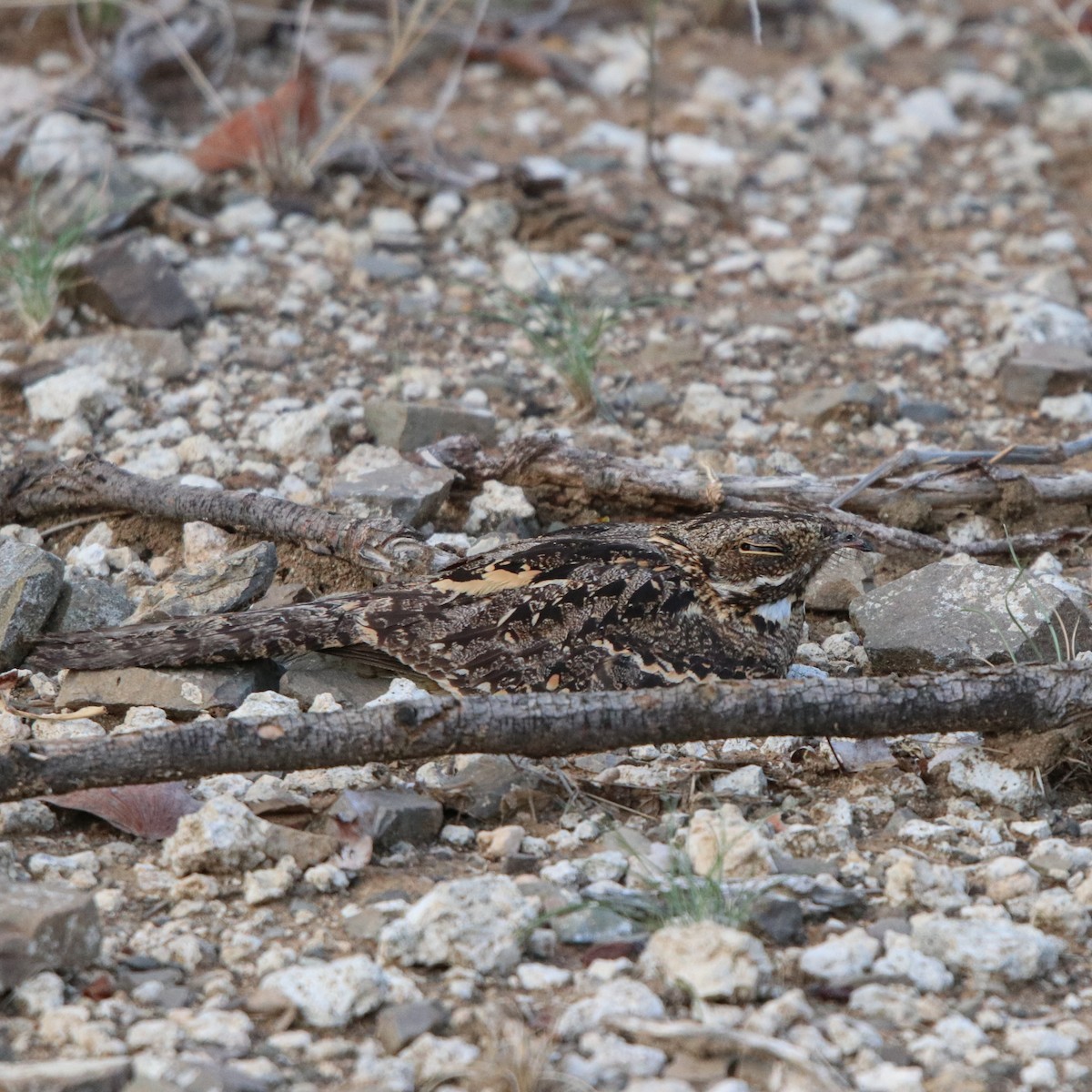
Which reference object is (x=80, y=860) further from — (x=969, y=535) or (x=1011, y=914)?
(x=969, y=535)

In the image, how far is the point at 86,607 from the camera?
3701 mm

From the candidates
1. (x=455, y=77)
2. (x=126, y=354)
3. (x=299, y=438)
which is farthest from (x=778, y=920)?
(x=455, y=77)

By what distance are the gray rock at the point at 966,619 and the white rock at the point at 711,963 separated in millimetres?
1267

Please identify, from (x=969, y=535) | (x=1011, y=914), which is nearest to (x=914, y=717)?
(x=1011, y=914)

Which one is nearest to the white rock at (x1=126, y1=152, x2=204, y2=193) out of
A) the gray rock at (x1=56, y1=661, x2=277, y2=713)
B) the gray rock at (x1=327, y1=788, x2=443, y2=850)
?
the gray rock at (x1=56, y1=661, x2=277, y2=713)

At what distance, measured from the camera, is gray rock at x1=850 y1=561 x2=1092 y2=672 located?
3.47 m

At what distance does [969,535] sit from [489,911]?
88.5 inches

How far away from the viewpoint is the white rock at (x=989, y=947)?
2.42 metres

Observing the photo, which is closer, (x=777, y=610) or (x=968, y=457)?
(x=777, y=610)

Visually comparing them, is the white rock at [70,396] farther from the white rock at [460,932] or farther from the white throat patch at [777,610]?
the white rock at [460,932]

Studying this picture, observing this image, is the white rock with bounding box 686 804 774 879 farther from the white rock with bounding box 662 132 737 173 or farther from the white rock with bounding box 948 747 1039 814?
the white rock with bounding box 662 132 737 173

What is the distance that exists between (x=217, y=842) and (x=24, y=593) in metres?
1.15

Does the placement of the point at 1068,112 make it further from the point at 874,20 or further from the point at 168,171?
the point at 168,171

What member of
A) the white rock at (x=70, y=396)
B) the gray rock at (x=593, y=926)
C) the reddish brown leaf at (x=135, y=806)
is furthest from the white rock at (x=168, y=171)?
the gray rock at (x=593, y=926)
